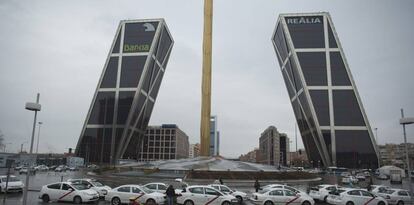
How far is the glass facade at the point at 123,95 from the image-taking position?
3551 inches

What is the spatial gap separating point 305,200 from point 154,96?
3574 inches

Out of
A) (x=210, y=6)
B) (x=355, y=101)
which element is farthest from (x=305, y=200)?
(x=355, y=101)

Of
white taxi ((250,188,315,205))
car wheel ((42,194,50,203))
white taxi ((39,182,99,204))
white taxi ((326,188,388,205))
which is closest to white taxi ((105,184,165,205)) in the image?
white taxi ((39,182,99,204))

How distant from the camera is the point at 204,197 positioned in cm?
1955

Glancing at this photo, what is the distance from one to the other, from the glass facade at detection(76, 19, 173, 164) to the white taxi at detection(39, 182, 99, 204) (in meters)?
69.2

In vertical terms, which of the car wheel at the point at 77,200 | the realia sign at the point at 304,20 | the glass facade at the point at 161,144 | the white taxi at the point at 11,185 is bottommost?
the car wheel at the point at 77,200

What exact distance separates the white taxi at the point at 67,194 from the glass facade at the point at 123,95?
Answer: 6920 cm

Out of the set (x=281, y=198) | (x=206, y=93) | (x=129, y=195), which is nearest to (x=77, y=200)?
(x=129, y=195)

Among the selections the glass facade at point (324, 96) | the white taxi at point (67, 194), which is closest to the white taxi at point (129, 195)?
the white taxi at point (67, 194)

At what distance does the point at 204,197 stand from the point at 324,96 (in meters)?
75.5

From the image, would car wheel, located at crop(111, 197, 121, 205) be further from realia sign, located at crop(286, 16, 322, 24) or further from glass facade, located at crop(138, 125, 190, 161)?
glass facade, located at crop(138, 125, 190, 161)

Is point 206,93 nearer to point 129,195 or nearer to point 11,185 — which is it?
point 11,185

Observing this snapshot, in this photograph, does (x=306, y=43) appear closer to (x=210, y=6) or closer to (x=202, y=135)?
(x=210, y=6)

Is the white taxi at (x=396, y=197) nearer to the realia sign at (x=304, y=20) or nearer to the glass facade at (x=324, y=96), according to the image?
the glass facade at (x=324, y=96)
